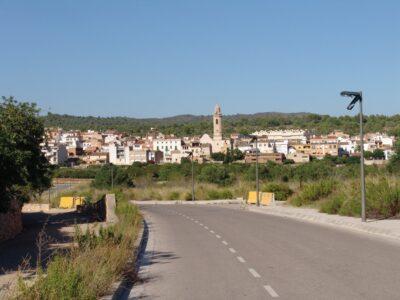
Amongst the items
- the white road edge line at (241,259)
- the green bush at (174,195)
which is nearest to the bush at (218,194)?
the green bush at (174,195)

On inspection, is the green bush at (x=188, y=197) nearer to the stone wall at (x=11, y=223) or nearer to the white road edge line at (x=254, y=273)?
the stone wall at (x=11, y=223)

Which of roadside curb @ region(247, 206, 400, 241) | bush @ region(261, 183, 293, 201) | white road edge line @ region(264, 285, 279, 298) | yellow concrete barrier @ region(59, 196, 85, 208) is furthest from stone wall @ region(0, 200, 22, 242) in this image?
yellow concrete barrier @ region(59, 196, 85, 208)

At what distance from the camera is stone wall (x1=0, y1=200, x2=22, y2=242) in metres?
27.1

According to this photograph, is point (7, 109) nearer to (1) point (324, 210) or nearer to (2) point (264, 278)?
(1) point (324, 210)

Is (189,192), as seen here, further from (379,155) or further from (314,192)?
(379,155)

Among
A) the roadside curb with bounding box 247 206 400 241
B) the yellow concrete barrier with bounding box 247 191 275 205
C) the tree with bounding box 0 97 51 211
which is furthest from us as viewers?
the yellow concrete barrier with bounding box 247 191 275 205

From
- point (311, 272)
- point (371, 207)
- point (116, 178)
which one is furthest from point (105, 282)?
point (116, 178)

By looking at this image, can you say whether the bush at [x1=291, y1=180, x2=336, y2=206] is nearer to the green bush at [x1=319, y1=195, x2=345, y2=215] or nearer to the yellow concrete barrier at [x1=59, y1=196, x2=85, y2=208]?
the green bush at [x1=319, y1=195, x2=345, y2=215]

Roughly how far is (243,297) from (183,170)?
101735mm

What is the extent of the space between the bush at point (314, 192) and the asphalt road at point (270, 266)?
53.1 ft

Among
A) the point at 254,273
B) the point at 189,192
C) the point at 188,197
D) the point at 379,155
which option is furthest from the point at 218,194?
the point at 379,155

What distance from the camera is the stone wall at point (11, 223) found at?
88.8ft

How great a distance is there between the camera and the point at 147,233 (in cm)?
2542

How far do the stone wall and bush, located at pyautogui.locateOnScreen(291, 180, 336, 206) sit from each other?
18.9 meters
